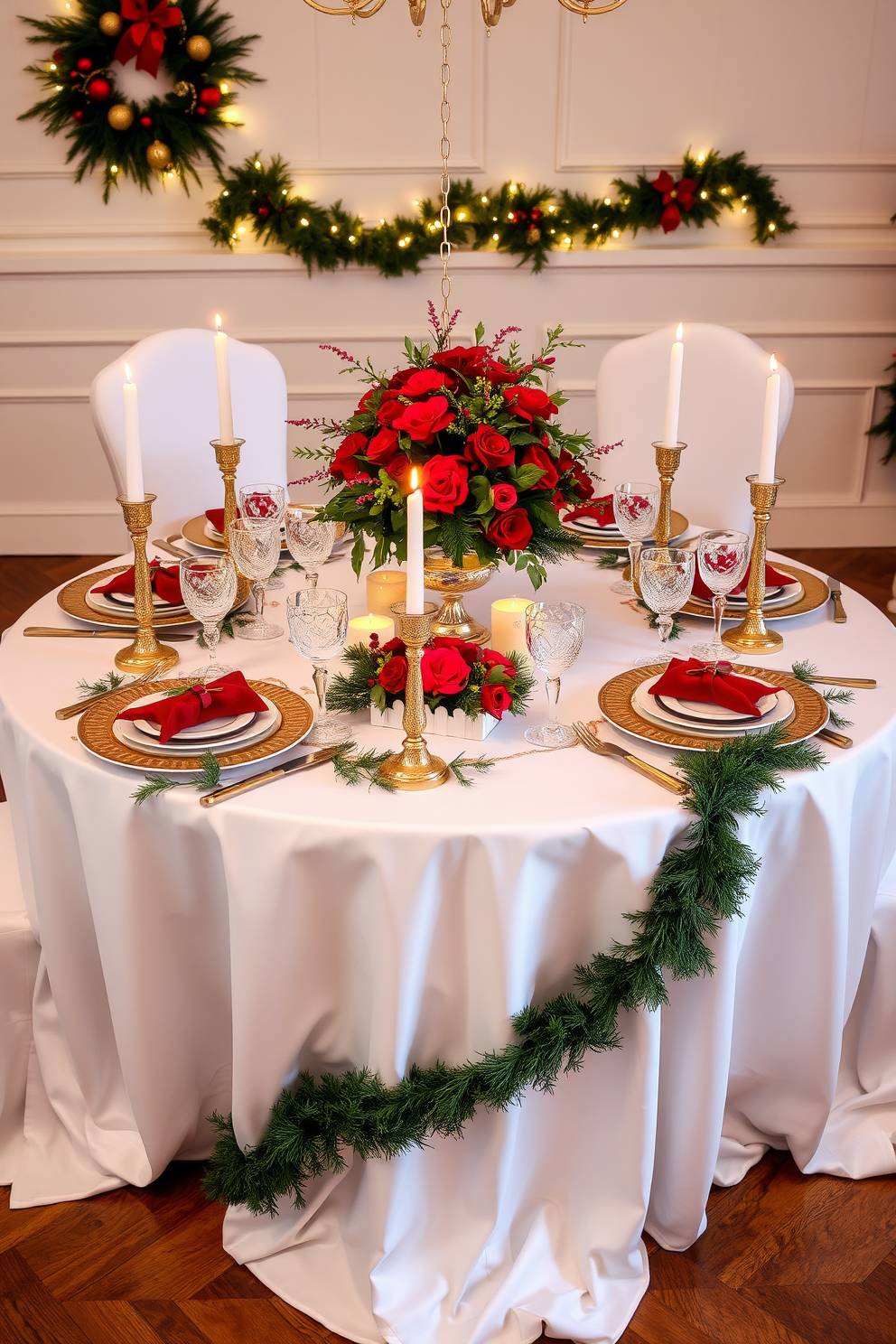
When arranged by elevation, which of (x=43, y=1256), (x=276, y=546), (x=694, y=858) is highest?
(x=276, y=546)

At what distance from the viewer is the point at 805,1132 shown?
1728 mm

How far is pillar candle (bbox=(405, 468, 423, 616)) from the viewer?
4.10 ft

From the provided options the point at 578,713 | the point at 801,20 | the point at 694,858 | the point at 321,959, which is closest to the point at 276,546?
the point at 578,713

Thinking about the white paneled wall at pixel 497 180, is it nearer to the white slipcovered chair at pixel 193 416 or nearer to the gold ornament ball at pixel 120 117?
the gold ornament ball at pixel 120 117

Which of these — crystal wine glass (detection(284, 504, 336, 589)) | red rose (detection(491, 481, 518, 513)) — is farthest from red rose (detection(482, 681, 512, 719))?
crystal wine glass (detection(284, 504, 336, 589))

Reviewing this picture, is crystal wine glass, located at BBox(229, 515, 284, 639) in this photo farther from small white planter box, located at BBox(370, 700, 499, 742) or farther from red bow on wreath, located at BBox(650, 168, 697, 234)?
red bow on wreath, located at BBox(650, 168, 697, 234)

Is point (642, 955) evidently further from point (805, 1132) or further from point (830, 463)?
point (830, 463)

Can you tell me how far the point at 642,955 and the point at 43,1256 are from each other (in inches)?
39.7

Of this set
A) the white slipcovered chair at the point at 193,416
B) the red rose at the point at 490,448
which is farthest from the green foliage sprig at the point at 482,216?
the red rose at the point at 490,448

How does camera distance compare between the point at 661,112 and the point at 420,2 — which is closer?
the point at 420,2

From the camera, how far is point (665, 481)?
2.02 meters

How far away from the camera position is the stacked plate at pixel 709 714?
149 cm

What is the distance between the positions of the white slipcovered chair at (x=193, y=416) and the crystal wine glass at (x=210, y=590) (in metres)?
0.93

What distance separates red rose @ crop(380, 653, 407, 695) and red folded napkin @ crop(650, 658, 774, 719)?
35cm
